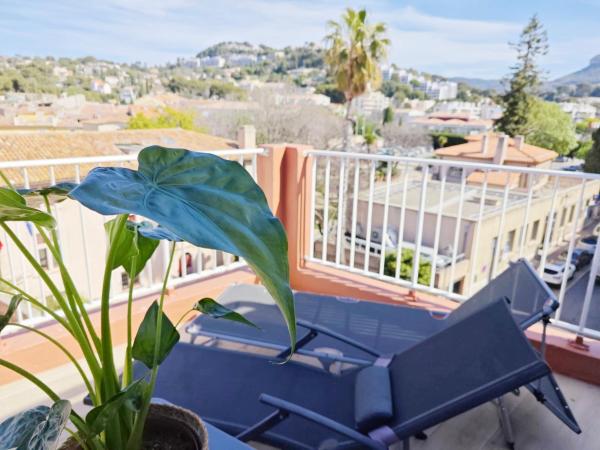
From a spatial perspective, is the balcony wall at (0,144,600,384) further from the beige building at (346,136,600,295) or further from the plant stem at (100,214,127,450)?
the plant stem at (100,214,127,450)

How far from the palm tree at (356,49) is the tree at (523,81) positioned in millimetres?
12607

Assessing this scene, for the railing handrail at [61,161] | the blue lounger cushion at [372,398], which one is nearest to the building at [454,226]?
the blue lounger cushion at [372,398]

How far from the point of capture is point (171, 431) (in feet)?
3.56

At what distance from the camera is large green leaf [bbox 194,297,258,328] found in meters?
Answer: 0.92

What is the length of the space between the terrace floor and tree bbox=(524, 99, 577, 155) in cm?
2970

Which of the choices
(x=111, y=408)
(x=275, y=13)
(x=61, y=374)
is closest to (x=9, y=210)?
(x=111, y=408)

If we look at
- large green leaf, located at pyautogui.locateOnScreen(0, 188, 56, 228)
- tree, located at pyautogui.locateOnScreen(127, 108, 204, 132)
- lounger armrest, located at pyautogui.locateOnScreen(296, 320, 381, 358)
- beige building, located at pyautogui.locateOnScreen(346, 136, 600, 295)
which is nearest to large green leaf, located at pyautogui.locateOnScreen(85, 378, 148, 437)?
large green leaf, located at pyautogui.locateOnScreen(0, 188, 56, 228)

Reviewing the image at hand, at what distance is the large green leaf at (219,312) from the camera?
3.00ft

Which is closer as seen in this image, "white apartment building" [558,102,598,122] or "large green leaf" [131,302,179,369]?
"large green leaf" [131,302,179,369]

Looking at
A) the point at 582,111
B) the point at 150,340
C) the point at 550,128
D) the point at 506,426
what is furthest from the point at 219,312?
the point at 582,111

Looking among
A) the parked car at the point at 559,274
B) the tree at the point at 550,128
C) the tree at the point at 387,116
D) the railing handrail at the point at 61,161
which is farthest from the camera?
the tree at the point at 387,116

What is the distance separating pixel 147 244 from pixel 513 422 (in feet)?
6.72

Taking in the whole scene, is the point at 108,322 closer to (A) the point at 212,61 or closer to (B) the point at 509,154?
(B) the point at 509,154

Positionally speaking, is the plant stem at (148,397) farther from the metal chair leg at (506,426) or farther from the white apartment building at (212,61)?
the white apartment building at (212,61)
